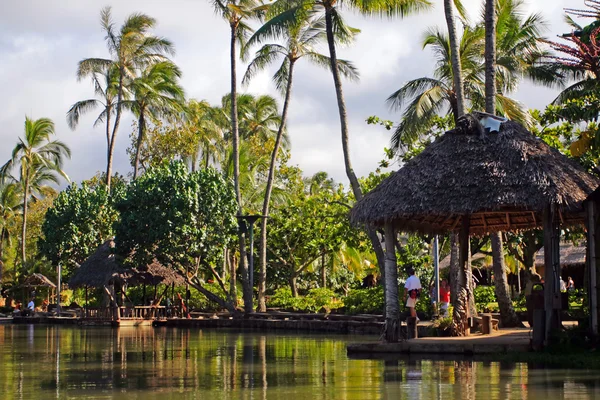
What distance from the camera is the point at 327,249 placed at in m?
40.3

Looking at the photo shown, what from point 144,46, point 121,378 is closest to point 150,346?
point 121,378

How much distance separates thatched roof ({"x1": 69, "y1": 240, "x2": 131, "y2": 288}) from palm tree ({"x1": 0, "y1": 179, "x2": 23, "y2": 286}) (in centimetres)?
2851

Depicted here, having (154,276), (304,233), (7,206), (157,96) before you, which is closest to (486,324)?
(304,233)

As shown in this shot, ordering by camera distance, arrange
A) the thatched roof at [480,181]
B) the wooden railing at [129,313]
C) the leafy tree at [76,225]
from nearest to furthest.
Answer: the thatched roof at [480,181], the wooden railing at [129,313], the leafy tree at [76,225]

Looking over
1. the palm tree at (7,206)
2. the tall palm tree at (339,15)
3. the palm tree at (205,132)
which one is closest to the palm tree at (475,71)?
the tall palm tree at (339,15)

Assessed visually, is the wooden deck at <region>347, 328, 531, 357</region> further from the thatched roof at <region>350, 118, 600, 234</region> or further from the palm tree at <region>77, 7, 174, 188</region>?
the palm tree at <region>77, 7, 174, 188</region>

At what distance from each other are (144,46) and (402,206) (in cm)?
2972

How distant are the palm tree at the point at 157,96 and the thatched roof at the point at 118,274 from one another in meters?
6.88

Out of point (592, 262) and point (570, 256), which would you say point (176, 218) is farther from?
point (592, 262)

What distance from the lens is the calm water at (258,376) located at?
495 inches

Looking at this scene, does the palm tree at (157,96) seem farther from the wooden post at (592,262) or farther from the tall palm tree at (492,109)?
the wooden post at (592,262)

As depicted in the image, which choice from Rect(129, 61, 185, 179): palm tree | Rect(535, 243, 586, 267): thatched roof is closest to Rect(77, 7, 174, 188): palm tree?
Rect(129, 61, 185, 179): palm tree

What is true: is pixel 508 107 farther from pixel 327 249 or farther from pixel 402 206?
pixel 327 249

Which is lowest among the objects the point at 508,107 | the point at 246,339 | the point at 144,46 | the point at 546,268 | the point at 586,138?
the point at 246,339
